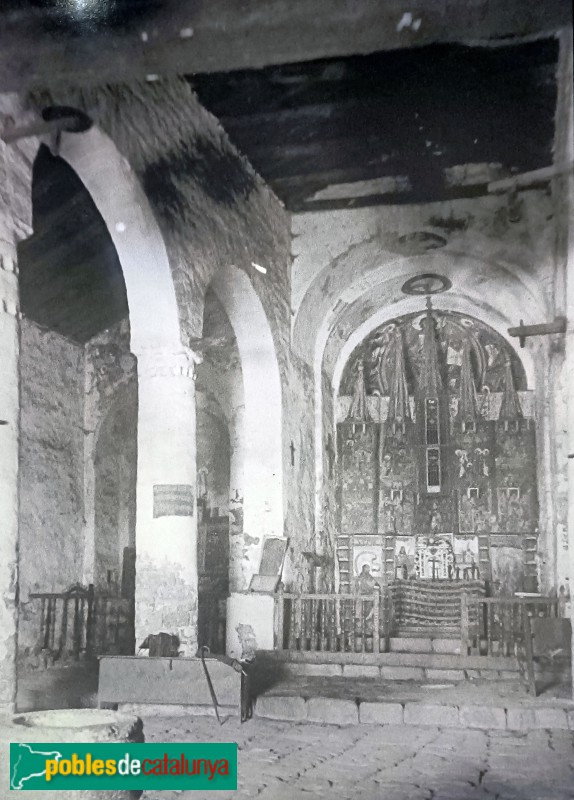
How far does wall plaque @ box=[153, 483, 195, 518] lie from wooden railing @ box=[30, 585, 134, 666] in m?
2.56

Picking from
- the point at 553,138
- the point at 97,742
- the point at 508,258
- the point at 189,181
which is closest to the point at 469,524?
the point at 508,258

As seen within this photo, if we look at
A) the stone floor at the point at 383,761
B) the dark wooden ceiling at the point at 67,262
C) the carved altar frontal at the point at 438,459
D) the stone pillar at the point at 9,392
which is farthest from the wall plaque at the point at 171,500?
the carved altar frontal at the point at 438,459

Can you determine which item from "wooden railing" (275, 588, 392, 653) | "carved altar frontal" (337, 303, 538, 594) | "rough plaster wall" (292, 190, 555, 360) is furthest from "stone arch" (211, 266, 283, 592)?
"carved altar frontal" (337, 303, 538, 594)

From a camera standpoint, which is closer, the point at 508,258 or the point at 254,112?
the point at 254,112

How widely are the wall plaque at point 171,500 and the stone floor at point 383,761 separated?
81.3 inches

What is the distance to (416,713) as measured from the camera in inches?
277

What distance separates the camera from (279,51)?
136 inches

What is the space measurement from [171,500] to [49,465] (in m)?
4.57

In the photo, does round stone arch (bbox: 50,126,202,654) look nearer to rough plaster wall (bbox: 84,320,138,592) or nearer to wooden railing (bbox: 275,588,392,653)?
wooden railing (bbox: 275,588,392,653)

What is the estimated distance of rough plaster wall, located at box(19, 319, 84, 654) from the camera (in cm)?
1170

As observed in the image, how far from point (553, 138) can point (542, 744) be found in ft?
21.7

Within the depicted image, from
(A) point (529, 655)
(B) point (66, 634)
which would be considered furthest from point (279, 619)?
(A) point (529, 655)

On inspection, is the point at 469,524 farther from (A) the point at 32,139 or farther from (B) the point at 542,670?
(A) the point at 32,139

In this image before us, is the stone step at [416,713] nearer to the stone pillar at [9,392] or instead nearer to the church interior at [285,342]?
the church interior at [285,342]
